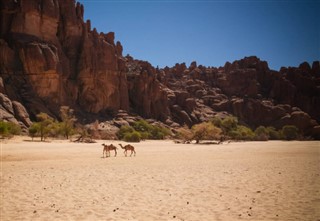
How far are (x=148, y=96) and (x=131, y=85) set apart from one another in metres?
7.84

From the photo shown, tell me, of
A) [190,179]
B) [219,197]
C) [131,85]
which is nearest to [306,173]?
[190,179]

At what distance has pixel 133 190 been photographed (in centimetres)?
1157

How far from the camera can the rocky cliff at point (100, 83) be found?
233 ft

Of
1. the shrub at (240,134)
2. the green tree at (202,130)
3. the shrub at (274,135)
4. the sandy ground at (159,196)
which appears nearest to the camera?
the sandy ground at (159,196)

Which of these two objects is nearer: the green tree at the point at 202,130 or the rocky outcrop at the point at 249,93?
the green tree at the point at 202,130

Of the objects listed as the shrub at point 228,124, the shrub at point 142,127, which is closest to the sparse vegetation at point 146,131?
the shrub at point 142,127

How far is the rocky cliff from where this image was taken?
70.9m

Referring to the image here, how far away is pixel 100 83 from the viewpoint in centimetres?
8719

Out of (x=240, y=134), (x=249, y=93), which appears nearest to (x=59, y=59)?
(x=240, y=134)

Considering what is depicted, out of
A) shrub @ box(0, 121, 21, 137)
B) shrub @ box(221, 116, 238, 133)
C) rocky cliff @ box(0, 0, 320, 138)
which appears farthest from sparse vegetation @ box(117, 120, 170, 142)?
shrub @ box(0, 121, 21, 137)

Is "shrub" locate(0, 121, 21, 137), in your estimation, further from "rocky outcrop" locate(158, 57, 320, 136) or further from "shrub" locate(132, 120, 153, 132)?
"rocky outcrop" locate(158, 57, 320, 136)

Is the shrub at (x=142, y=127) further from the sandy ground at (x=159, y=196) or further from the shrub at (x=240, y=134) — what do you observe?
the sandy ground at (x=159, y=196)

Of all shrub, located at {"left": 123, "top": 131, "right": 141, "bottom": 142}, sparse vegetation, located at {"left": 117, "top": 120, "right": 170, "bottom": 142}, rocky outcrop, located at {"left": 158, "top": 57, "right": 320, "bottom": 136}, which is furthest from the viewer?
rocky outcrop, located at {"left": 158, "top": 57, "right": 320, "bottom": 136}

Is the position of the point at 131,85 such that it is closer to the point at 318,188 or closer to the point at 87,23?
the point at 87,23
